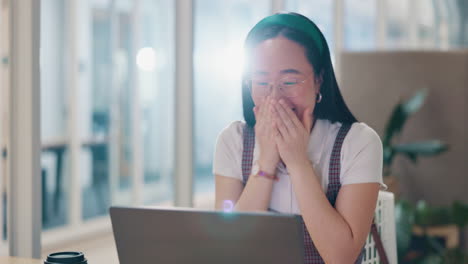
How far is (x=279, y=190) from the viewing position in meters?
1.63

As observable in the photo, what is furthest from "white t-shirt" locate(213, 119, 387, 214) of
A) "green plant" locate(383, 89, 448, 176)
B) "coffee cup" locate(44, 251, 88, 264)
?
"green plant" locate(383, 89, 448, 176)

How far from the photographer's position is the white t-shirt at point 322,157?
1.51m

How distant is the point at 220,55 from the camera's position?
20.7 feet

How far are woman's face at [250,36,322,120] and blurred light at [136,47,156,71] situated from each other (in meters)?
3.87

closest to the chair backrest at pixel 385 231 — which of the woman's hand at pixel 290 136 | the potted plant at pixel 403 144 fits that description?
the woman's hand at pixel 290 136

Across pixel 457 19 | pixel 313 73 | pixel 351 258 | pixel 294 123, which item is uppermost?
pixel 457 19

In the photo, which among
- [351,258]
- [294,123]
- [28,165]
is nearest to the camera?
[351,258]

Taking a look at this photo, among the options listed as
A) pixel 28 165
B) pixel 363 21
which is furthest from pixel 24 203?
pixel 363 21

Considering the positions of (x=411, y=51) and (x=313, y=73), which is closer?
(x=313, y=73)

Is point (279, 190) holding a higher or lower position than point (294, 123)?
lower

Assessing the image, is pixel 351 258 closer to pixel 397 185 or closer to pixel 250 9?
pixel 397 185

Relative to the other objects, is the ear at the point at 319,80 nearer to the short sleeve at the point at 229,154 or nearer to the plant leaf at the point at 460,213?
the short sleeve at the point at 229,154

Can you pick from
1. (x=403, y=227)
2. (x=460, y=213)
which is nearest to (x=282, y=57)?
(x=403, y=227)

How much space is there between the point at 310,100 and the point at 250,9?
5.29 metres
